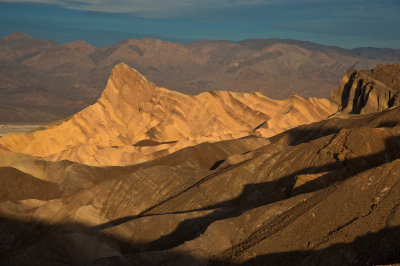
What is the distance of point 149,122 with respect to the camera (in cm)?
5850

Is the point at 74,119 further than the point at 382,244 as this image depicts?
Yes

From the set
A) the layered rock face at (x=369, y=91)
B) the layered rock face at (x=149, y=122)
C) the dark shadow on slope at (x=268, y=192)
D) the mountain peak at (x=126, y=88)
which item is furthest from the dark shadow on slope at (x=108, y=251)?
the layered rock face at (x=369, y=91)

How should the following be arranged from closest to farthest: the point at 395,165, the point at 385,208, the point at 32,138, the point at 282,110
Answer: the point at 385,208, the point at 395,165, the point at 32,138, the point at 282,110

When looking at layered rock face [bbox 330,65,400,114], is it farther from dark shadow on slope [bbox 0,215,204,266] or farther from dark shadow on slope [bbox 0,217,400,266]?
dark shadow on slope [bbox 0,215,204,266]

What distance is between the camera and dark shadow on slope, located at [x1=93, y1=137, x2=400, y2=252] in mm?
24266

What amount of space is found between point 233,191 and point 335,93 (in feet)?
135

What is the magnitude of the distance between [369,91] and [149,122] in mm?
26279

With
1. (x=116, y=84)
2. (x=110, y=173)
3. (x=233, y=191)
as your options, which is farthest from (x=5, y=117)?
(x=233, y=191)

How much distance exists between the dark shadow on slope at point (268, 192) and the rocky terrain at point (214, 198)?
0.07 meters

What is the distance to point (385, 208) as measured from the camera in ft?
60.4

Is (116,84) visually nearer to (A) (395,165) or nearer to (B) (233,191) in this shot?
(B) (233,191)

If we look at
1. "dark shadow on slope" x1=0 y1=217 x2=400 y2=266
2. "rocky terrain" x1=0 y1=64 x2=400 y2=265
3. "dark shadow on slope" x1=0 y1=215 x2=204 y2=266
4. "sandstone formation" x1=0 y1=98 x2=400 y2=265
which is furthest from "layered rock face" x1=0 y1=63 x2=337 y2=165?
"dark shadow on slope" x1=0 y1=215 x2=204 y2=266

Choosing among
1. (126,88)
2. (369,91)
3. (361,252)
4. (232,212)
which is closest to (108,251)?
(232,212)

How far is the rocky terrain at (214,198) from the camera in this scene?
18.8 metres
